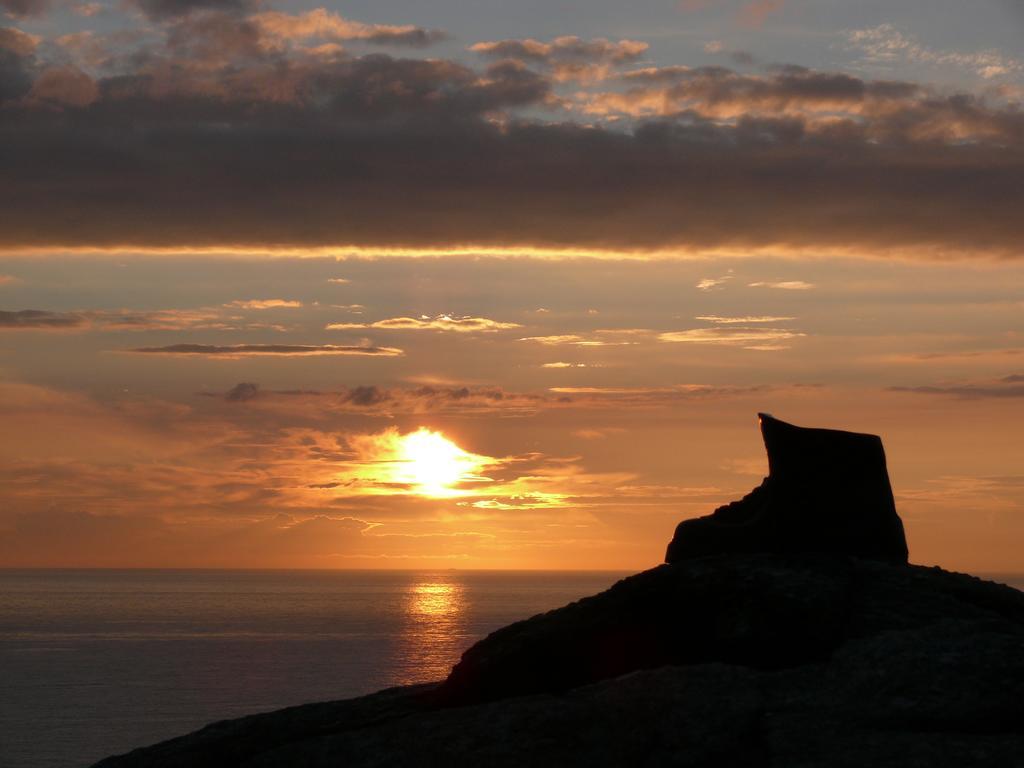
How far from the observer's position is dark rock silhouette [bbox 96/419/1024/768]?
55.7 feet

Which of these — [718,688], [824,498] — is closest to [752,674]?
[718,688]

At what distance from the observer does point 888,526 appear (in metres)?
24.1

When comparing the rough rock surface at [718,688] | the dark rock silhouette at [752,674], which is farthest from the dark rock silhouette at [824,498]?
the rough rock surface at [718,688]

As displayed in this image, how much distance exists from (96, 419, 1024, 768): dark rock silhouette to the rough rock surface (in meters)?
0.03

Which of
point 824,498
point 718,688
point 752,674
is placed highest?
point 824,498

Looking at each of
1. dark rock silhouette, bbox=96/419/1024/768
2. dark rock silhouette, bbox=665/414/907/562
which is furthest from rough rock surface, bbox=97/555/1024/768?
dark rock silhouette, bbox=665/414/907/562

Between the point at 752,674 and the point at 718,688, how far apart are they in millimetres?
748

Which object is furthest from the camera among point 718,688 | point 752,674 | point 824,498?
point 824,498

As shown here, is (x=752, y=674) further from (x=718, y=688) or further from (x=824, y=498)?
(x=824, y=498)

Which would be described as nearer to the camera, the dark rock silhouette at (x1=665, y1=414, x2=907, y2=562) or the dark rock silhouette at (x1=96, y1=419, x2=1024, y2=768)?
the dark rock silhouette at (x1=96, y1=419, x2=1024, y2=768)

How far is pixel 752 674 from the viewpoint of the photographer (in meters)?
18.7

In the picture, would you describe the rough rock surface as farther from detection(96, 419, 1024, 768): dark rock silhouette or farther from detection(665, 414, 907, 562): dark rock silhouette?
detection(665, 414, 907, 562): dark rock silhouette

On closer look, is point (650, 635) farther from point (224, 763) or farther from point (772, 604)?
point (224, 763)

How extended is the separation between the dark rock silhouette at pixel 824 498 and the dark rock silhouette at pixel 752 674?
4 cm
